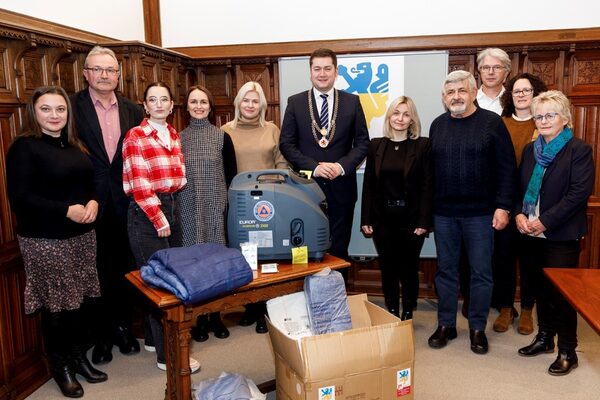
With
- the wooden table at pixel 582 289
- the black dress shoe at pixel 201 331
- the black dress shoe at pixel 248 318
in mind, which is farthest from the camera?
the black dress shoe at pixel 248 318

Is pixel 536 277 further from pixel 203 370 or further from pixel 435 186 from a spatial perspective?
pixel 203 370

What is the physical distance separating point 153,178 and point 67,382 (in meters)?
1.10

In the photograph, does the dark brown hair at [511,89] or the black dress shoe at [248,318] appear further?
the black dress shoe at [248,318]

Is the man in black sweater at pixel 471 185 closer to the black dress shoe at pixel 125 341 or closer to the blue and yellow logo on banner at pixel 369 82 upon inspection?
the blue and yellow logo on banner at pixel 369 82

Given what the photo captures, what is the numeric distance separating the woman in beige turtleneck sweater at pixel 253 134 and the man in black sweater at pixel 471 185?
0.93 meters

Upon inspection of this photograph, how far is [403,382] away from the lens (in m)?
2.15

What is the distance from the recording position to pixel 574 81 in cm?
373

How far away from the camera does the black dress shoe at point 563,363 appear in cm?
274

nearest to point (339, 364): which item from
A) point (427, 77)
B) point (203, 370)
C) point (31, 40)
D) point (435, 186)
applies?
point (203, 370)

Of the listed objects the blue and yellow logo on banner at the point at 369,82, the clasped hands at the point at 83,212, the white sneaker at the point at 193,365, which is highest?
the blue and yellow logo on banner at the point at 369,82

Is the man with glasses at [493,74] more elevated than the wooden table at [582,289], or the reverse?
the man with glasses at [493,74]

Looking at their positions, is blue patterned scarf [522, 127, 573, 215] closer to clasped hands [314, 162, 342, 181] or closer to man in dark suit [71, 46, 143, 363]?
clasped hands [314, 162, 342, 181]

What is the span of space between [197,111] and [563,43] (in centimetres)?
252

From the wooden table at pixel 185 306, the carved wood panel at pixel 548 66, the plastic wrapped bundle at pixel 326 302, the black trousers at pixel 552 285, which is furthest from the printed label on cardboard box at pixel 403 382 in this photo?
the carved wood panel at pixel 548 66
